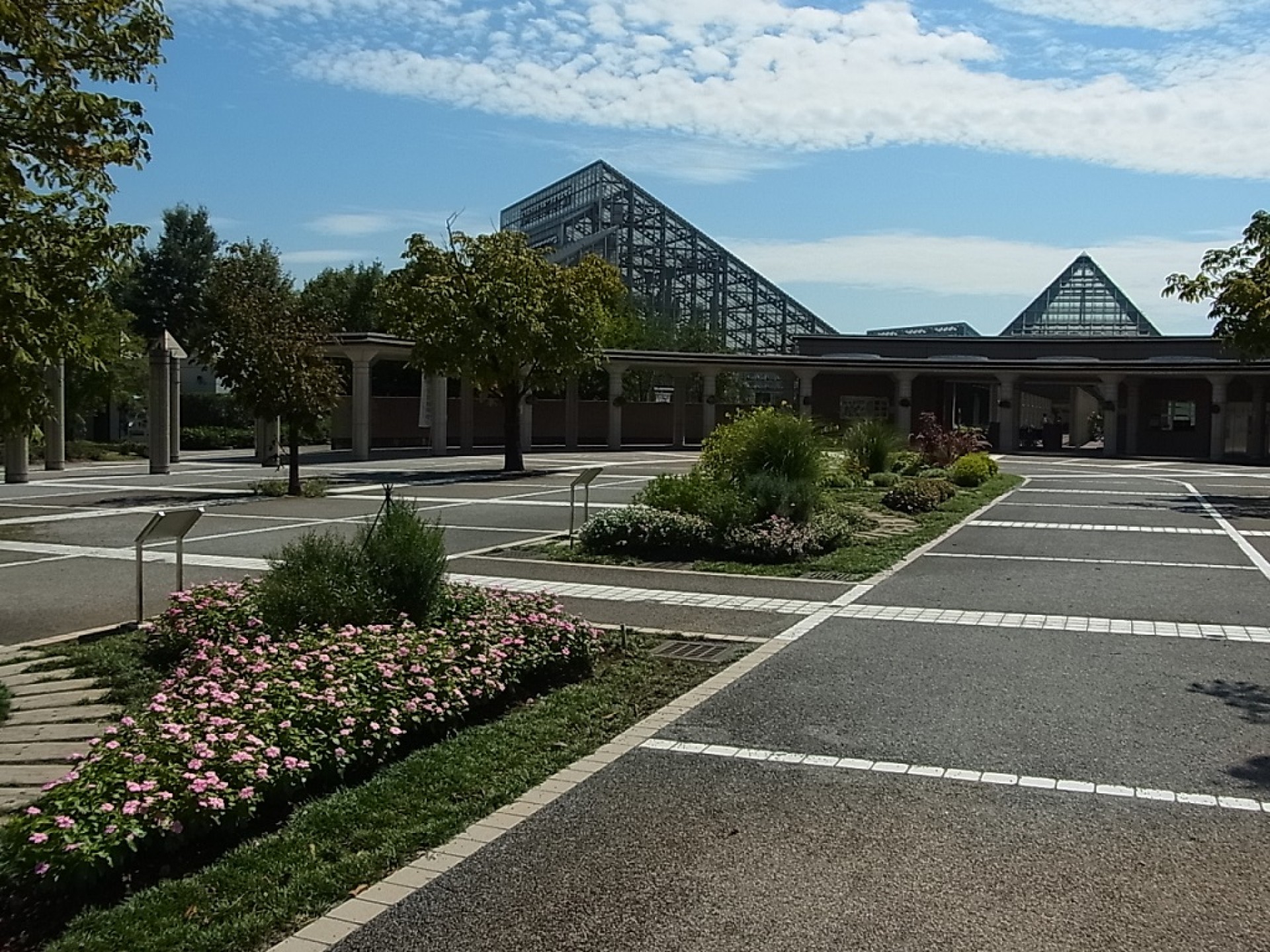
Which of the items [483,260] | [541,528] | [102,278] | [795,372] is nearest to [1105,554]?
[541,528]

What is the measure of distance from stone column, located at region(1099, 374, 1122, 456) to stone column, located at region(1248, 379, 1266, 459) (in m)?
5.10

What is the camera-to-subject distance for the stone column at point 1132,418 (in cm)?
5203

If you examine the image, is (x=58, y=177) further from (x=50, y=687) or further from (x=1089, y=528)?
(x=1089, y=528)

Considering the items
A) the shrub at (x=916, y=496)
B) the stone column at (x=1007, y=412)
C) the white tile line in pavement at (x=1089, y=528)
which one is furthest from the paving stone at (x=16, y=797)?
the stone column at (x=1007, y=412)

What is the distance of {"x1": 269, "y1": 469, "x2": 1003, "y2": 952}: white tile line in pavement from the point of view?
414 centimetres

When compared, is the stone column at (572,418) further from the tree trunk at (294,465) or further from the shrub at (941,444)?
the tree trunk at (294,465)

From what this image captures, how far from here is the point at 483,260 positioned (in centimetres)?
3216

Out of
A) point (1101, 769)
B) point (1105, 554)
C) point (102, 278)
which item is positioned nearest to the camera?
point (1101, 769)

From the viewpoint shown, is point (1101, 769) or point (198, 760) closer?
point (198, 760)

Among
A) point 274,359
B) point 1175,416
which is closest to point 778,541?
point 274,359

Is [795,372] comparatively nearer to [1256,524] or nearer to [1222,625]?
[1256,524]

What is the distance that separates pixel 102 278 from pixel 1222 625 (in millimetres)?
9187

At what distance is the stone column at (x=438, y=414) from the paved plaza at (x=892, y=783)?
93.8 feet

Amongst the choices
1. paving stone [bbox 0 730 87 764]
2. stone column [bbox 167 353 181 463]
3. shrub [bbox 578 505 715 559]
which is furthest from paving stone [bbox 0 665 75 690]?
stone column [bbox 167 353 181 463]
